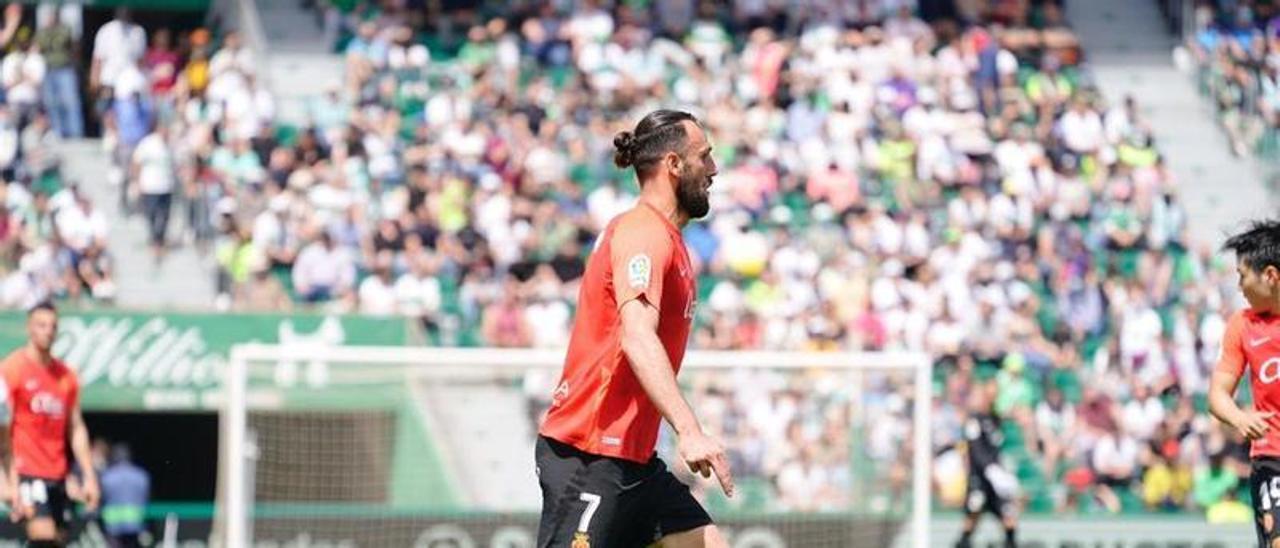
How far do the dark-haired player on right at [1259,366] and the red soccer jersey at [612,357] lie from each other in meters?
2.99

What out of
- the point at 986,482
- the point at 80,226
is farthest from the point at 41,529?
the point at 80,226

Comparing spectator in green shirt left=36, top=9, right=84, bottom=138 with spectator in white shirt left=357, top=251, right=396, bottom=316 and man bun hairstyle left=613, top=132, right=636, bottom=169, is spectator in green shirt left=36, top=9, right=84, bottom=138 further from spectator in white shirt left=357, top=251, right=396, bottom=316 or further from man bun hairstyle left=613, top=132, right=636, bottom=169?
man bun hairstyle left=613, top=132, right=636, bottom=169

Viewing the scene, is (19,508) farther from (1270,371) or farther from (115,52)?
(115,52)

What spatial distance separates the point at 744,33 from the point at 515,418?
10225mm

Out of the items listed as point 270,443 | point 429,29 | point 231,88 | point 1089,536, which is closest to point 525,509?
point 270,443

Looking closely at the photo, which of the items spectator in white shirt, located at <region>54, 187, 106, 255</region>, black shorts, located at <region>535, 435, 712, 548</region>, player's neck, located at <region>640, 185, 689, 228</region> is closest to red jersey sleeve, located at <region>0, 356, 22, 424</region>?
black shorts, located at <region>535, 435, 712, 548</region>

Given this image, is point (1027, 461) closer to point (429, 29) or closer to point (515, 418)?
point (515, 418)

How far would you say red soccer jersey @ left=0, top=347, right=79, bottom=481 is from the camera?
15125 millimetres

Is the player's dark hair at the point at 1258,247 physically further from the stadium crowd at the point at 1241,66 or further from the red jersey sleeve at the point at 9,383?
the stadium crowd at the point at 1241,66

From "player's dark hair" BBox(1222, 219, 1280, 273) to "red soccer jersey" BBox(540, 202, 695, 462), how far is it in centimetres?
307

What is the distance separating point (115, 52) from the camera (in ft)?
86.2

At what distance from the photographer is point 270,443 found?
18922 millimetres

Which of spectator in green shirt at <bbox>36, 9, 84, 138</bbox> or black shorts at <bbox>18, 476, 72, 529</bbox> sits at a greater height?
spectator in green shirt at <bbox>36, 9, 84, 138</bbox>

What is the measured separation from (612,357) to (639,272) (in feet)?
1.39
